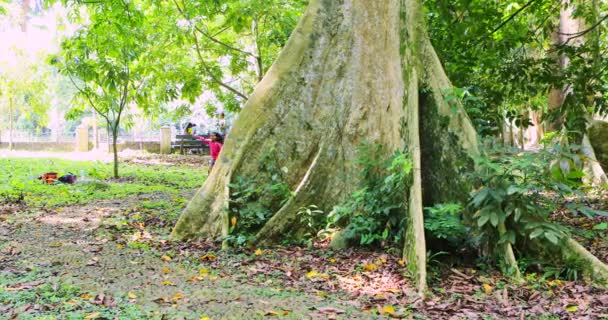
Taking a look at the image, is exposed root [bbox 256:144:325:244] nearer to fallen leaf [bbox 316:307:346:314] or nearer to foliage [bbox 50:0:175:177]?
fallen leaf [bbox 316:307:346:314]

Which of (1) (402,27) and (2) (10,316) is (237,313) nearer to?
(2) (10,316)

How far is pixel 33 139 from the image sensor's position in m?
31.9

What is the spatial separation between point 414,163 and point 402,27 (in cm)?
181

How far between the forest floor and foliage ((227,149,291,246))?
0.41 meters

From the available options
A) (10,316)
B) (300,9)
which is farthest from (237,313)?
(300,9)

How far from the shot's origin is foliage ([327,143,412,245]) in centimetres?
531

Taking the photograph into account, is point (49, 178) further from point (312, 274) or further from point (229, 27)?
point (312, 274)

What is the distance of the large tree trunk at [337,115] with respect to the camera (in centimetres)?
564

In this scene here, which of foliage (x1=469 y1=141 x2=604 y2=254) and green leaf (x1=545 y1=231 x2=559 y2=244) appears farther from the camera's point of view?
foliage (x1=469 y1=141 x2=604 y2=254)

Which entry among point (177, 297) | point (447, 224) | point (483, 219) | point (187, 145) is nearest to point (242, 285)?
point (177, 297)

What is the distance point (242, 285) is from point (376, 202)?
1765mm

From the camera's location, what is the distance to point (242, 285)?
454 cm

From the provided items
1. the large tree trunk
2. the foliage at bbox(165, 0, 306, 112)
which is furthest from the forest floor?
the foliage at bbox(165, 0, 306, 112)

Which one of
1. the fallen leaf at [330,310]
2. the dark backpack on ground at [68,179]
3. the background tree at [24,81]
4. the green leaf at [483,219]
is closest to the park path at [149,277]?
the fallen leaf at [330,310]
